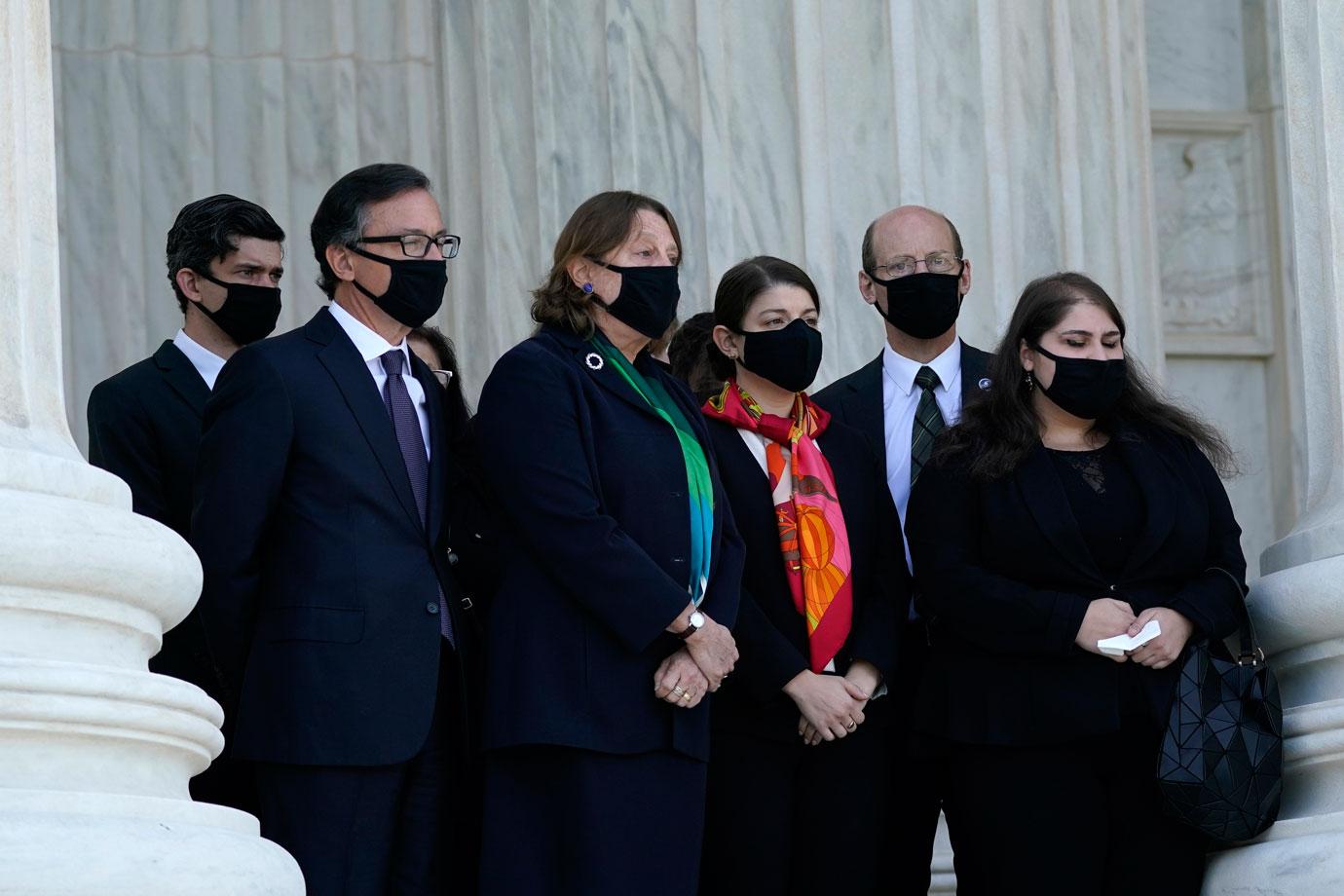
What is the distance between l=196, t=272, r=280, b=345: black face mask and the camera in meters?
6.09

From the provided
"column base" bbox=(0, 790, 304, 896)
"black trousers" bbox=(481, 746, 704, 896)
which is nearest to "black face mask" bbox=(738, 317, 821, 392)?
"black trousers" bbox=(481, 746, 704, 896)

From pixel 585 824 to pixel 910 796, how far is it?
1.12 m

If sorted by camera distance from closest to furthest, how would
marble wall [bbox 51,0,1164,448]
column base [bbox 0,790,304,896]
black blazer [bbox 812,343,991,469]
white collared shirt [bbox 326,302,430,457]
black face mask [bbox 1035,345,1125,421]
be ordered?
column base [bbox 0,790,304,896] < white collared shirt [bbox 326,302,430,457] < black face mask [bbox 1035,345,1125,421] < black blazer [bbox 812,343,991,469] < marble wall [bbox 51,0,1164,448]

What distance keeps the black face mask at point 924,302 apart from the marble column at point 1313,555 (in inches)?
36.1

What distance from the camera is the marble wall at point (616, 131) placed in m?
7.56

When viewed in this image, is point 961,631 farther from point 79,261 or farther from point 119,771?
point 79,261

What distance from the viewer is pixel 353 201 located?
5508 millimetres

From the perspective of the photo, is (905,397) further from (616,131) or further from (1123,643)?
(616,131)

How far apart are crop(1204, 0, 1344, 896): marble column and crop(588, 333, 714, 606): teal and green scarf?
142 centimetres

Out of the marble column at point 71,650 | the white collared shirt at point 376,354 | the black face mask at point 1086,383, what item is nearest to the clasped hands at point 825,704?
the black face mask at point 1086,383

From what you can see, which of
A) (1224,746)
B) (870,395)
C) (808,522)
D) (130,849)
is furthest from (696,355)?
(130,849)

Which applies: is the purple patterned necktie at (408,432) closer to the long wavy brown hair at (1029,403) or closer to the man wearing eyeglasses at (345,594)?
the man wearing eyeglasses at (345,594)

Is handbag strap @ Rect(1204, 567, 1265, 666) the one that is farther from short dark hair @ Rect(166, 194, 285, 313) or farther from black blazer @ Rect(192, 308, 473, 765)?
short dark hair @ Rect(166, 194, 285, 313)

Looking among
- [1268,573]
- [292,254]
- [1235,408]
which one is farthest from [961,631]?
[1235,408]
